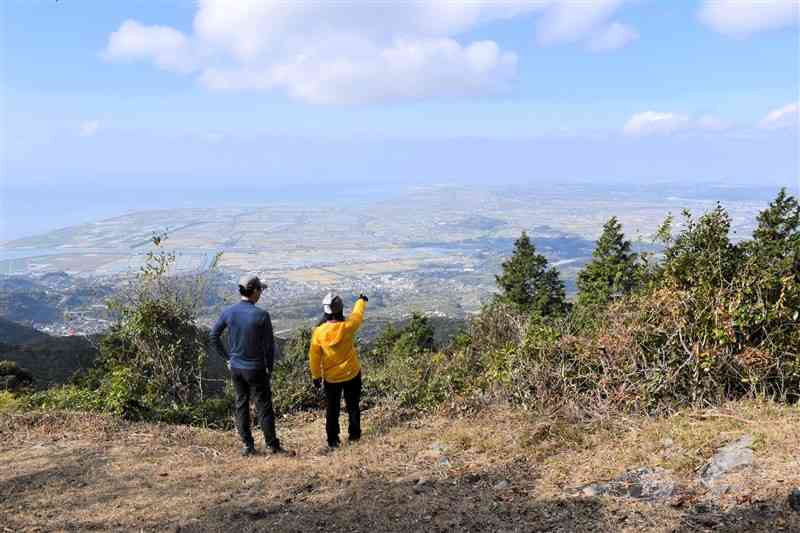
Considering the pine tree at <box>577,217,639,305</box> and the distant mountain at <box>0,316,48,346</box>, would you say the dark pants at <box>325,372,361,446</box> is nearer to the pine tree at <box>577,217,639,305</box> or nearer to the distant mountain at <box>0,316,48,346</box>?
the pine tree at <box>577,217,639,305</box>

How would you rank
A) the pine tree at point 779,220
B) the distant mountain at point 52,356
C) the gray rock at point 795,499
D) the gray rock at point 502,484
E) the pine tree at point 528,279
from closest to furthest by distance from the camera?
the gray rock at point 795,499
the gray rock at point 502,484
the pine tree at point 779,220
the distant mountain at point 52,356
the pine tree at point 528,279

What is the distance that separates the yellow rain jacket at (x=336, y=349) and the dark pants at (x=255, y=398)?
0.56 metres

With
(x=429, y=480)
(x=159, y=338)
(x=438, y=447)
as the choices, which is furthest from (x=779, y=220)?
(x=159, y=338)

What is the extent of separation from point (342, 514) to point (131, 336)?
6086mm

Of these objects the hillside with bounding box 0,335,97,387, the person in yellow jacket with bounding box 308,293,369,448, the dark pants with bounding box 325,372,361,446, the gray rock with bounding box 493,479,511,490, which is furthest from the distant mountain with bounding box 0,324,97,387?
the gray rock with bounding box 493,479,511,490

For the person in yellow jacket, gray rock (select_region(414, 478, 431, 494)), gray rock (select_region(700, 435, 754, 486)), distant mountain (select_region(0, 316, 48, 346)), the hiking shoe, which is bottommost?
distant mountain (select_region(0, 316, 48, 346))

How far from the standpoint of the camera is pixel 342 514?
4582 millimetres

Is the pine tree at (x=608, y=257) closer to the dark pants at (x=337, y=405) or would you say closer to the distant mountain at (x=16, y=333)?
the dark pants at (x=337, y=405)

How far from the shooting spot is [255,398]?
654cm

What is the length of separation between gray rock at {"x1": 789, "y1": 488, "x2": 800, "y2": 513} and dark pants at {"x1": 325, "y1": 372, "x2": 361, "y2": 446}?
13.6 ft

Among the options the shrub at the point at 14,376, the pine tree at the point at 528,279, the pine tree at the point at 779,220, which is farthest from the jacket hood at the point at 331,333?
the pine tree at the point at 528,279

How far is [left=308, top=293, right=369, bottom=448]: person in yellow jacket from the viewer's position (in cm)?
636

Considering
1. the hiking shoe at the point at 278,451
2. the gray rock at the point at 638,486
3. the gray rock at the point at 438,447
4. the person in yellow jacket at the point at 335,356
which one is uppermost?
the person in yellow jacket at the point at 335,356

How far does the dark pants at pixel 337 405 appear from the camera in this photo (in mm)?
6566
